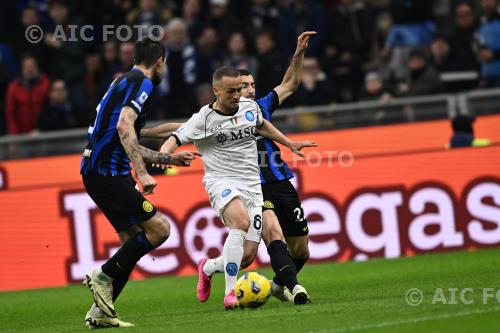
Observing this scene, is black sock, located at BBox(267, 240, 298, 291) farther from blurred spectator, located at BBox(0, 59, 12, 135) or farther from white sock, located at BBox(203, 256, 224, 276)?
blurred spectator, located at BBox(0, 59, 12, 135)

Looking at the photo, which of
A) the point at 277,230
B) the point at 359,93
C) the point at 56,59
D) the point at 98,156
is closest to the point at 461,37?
the point at 359,93

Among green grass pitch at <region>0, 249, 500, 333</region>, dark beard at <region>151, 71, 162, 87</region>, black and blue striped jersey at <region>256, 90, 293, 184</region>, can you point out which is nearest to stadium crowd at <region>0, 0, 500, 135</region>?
green grass pitch at <region>0, 249, 500, 333</region>

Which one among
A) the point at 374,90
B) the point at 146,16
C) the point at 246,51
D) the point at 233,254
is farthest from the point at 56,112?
the point at 233,254

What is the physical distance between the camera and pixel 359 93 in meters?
18.7

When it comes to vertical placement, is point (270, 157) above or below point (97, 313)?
above

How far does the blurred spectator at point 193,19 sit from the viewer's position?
20.2 m

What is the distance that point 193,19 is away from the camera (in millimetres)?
20250

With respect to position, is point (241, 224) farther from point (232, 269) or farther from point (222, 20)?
point (222, 20)

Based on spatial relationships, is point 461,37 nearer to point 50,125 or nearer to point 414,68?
point 414,68

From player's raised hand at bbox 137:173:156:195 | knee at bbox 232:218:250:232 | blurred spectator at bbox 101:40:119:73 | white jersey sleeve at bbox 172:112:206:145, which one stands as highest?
blurred spectator at bbox 101:40:119:73

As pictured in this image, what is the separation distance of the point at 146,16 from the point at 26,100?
2646 mm

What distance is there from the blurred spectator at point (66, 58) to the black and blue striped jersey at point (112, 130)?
9.49 metres

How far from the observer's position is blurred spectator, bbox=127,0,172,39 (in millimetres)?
19797

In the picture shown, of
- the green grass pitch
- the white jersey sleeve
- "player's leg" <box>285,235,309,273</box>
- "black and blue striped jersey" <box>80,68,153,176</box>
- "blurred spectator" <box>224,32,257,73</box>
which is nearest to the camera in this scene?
the green grass pitch
